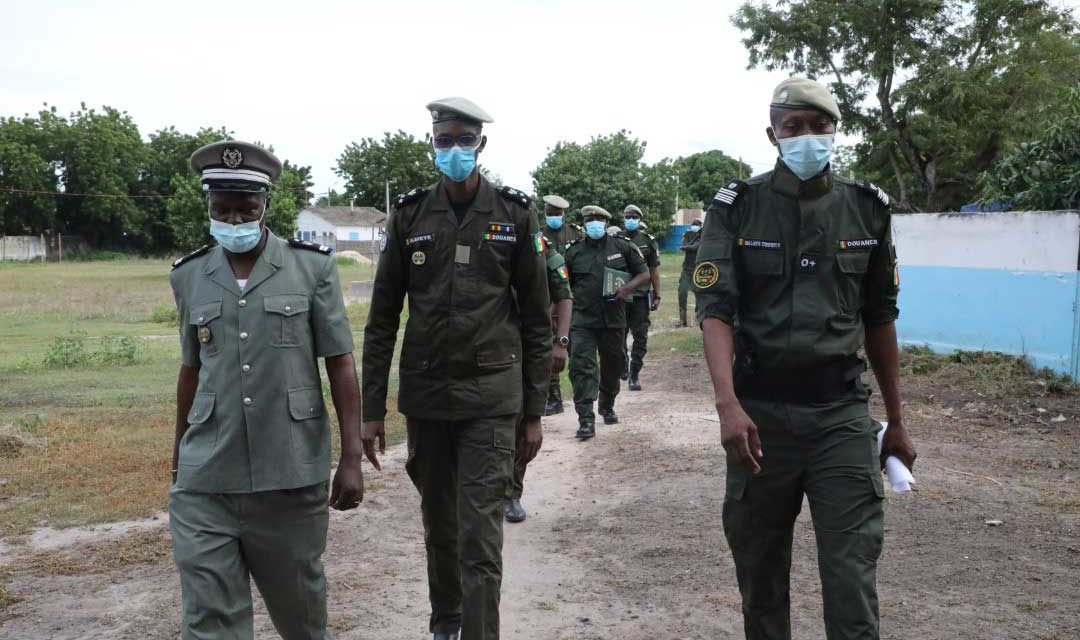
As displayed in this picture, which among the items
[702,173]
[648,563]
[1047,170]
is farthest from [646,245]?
[702,173]

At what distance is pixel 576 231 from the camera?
11266 millimetres

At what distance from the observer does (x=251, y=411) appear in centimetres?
327

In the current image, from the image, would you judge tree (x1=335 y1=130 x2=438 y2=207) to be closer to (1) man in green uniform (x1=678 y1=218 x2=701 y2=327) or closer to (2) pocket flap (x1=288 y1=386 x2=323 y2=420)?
(1) man in green uniform (x1=678 y1=218 x2=701 y2=327)

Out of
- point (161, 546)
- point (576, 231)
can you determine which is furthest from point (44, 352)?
point (161, 546)

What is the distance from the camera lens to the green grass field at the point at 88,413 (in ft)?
21.9

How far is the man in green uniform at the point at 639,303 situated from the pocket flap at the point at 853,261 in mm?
6766

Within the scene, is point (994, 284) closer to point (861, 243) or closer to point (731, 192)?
point (861, 243)

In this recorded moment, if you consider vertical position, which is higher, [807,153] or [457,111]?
[457,111]

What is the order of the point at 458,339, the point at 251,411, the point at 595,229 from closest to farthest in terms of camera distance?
the point at 251,411, the point at 458,339, the point at 595,229

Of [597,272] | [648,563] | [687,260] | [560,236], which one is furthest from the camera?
[687,260]

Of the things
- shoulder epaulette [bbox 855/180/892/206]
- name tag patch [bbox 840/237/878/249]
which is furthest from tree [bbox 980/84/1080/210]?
name tag patch [bbox 840/237/878/249]

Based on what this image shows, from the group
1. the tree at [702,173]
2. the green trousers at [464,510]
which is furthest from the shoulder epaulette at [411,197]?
the tree at [702,173]

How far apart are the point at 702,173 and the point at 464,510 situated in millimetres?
80502

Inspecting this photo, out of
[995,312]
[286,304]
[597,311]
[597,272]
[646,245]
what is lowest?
[995,312]
